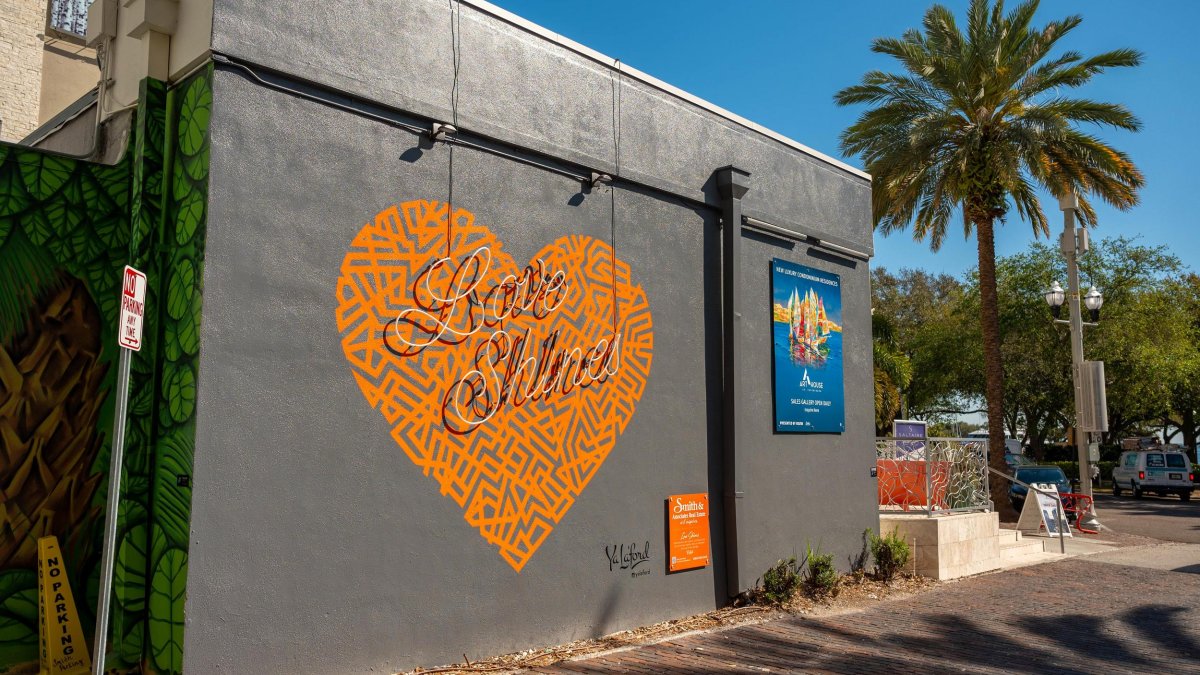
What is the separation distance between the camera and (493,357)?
7617 mm

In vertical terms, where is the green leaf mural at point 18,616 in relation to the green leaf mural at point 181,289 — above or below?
below

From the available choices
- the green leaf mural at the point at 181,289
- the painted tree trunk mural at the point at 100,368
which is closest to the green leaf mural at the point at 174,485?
the painted tree trunk mural at the point at 100,368

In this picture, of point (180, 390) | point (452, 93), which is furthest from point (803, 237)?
point (180, 390)

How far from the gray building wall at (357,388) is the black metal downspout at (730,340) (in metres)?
0.10

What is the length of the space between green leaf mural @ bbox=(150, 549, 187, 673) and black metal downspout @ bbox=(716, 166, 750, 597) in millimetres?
5587

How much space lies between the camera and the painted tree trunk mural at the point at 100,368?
5.90m

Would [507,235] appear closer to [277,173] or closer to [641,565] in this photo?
[277,173]

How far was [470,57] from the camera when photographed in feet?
25.5

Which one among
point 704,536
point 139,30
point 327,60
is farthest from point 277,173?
point 704,536

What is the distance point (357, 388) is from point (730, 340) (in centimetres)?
451

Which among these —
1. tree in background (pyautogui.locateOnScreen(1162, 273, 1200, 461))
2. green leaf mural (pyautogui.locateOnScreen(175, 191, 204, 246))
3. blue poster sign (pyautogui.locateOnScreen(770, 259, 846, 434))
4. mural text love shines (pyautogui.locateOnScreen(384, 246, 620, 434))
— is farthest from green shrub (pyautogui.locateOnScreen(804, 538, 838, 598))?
tree in background (pyautogui.locateOnScreen(1162, 273, 1200, 461))

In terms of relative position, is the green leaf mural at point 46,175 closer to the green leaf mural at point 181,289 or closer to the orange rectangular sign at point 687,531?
the green leaf mural at point 181,289

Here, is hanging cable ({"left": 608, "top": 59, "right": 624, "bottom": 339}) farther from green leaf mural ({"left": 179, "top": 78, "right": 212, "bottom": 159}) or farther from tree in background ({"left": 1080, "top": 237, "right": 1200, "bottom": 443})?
tree in background ({"left": 1080, "top": 237, "right": 1200, "bottom": 443})

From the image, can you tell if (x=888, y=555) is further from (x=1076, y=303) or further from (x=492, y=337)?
(x=1076, y=303)
